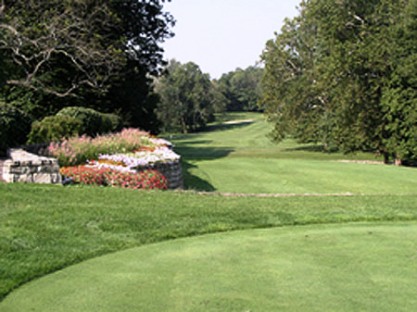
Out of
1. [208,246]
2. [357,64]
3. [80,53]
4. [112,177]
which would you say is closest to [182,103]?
[357,64]

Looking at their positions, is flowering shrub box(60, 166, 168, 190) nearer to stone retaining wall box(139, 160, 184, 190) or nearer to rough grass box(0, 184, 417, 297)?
stone retaining wall box(139, 160, 184, 190)

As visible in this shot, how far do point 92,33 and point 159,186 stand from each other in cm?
1217

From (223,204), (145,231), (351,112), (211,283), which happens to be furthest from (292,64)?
(211,283)

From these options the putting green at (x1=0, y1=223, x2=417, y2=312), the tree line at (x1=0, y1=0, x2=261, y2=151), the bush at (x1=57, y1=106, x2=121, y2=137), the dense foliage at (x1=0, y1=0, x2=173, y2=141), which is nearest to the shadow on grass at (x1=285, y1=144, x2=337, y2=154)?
the tree line at (x1=0, y1=0, x2=261, y2=151)

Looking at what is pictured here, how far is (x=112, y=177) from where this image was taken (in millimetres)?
12086

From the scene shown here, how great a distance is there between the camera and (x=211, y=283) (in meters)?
4.40

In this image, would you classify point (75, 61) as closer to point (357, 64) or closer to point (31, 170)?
point (31, 170)

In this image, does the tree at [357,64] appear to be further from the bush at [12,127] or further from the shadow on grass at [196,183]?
the bush at [12,127]

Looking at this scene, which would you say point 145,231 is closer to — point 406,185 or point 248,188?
point 248,188

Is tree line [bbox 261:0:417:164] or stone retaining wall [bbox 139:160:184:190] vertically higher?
tree line [bbox 261:0:417:164]

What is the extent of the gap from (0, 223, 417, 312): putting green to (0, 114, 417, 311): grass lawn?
0.5 inches

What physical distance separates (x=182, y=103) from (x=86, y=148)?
64.1 metres

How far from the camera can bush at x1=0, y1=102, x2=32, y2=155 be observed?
13.1 metres

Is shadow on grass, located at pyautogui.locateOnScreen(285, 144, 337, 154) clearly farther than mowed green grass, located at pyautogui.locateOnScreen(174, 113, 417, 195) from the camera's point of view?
Yes
